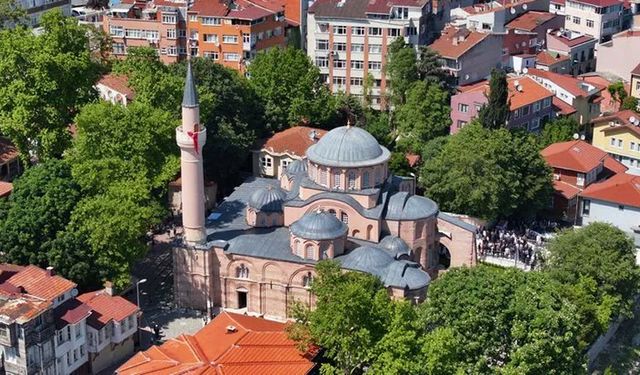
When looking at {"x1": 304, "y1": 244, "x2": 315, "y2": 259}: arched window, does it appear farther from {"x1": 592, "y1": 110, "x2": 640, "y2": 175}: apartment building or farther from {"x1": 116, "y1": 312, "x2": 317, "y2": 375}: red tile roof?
{"x1": 592, "y1": 110, "x2": 640, "y2": 175}: apartment building

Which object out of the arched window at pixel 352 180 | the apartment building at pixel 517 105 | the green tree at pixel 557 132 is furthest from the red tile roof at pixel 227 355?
the green tree at pixel 557 132

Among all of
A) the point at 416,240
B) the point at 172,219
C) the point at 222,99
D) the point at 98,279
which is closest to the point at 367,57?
the point at 222,99

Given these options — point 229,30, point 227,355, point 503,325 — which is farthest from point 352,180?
point 229,30

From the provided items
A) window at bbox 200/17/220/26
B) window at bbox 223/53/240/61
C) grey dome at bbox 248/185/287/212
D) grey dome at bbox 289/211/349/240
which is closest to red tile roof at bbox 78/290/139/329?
grey dome at bbox 289/211/349/240

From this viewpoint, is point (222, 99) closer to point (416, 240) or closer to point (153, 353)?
point (416, 240)

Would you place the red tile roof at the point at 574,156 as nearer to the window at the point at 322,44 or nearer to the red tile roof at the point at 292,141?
the red tile roof at the point at 292,141

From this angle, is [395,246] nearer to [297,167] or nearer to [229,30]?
[297,167]
